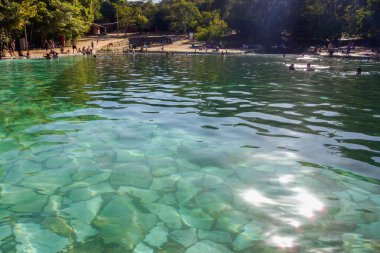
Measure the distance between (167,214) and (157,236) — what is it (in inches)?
20.6

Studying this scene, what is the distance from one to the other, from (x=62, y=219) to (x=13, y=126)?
527cm

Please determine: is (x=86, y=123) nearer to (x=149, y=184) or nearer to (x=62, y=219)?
(x=149, y=184)

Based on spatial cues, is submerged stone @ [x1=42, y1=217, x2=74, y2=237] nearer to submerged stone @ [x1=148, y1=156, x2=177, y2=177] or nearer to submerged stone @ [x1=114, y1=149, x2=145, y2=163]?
submerged stone @ [x1=148, y1=156, x2=177, y2=177]

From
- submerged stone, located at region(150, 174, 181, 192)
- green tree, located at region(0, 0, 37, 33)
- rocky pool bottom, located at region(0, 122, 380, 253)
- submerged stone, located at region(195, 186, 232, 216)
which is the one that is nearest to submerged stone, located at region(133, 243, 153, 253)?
rocky pool bottom, located at region(0, 122, 380, 253)

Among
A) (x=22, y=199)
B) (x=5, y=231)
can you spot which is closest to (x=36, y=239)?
(x=5, y=231)

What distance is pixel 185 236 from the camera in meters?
3.95

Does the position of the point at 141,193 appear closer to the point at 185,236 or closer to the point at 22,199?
the point at 185,236

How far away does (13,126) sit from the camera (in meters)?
8.47

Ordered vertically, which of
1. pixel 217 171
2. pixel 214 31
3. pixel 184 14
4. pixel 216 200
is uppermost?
pixel 184 14

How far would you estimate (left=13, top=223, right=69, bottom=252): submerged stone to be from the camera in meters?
3.69

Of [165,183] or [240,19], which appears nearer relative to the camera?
[165,183]

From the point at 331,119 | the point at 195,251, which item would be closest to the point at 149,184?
the point at 195,251

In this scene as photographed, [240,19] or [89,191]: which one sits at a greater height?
[240,19]

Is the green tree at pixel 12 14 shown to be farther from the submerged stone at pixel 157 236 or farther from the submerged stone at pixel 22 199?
the submerged stone at pixel 157 236
